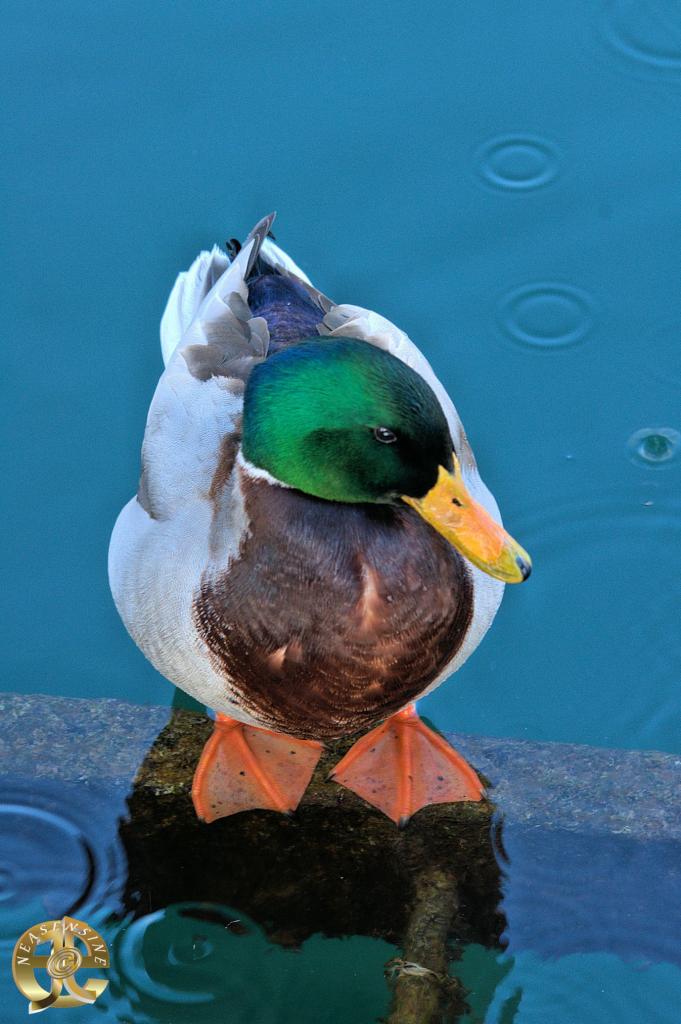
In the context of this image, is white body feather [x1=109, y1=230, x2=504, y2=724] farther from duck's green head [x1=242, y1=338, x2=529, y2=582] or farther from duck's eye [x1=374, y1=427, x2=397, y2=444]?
duck's eye [x1=374, y1=427, x2=397, y2=444]

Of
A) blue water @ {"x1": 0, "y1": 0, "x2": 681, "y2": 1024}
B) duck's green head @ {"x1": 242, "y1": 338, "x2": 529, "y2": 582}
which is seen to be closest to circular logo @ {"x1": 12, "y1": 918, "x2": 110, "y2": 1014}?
blue water @ {"x1": 0, "y1": 0, "x2": 681, "y2": 1024}

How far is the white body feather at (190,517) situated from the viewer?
3.02 m

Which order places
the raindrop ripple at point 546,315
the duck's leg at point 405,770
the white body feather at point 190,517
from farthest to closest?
the raindrop ripple at point 546,315 → the duck's leg at point 405,770 → the white body feather at point 190,517

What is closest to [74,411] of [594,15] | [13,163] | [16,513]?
[16,513]

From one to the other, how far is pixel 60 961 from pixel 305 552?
3.51 ft

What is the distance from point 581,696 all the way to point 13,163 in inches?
115

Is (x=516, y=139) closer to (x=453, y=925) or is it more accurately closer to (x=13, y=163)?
(x=13, y=163)

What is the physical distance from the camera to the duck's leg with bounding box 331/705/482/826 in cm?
329

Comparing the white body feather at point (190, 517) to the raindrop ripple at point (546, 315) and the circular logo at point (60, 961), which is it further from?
the raindrop ripple at point (546, 315)

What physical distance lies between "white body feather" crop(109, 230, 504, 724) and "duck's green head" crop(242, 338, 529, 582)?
240 millimetres

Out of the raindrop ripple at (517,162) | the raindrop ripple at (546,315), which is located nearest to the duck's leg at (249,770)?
the raindrop ripple at (546,315)

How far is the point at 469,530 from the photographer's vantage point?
268 centimetres

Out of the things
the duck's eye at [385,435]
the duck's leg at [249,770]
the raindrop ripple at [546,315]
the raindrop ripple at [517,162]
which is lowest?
the duck's leg at [249,770]

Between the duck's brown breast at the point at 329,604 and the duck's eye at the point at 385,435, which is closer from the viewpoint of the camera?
the duck's eye at the point at 385,435
